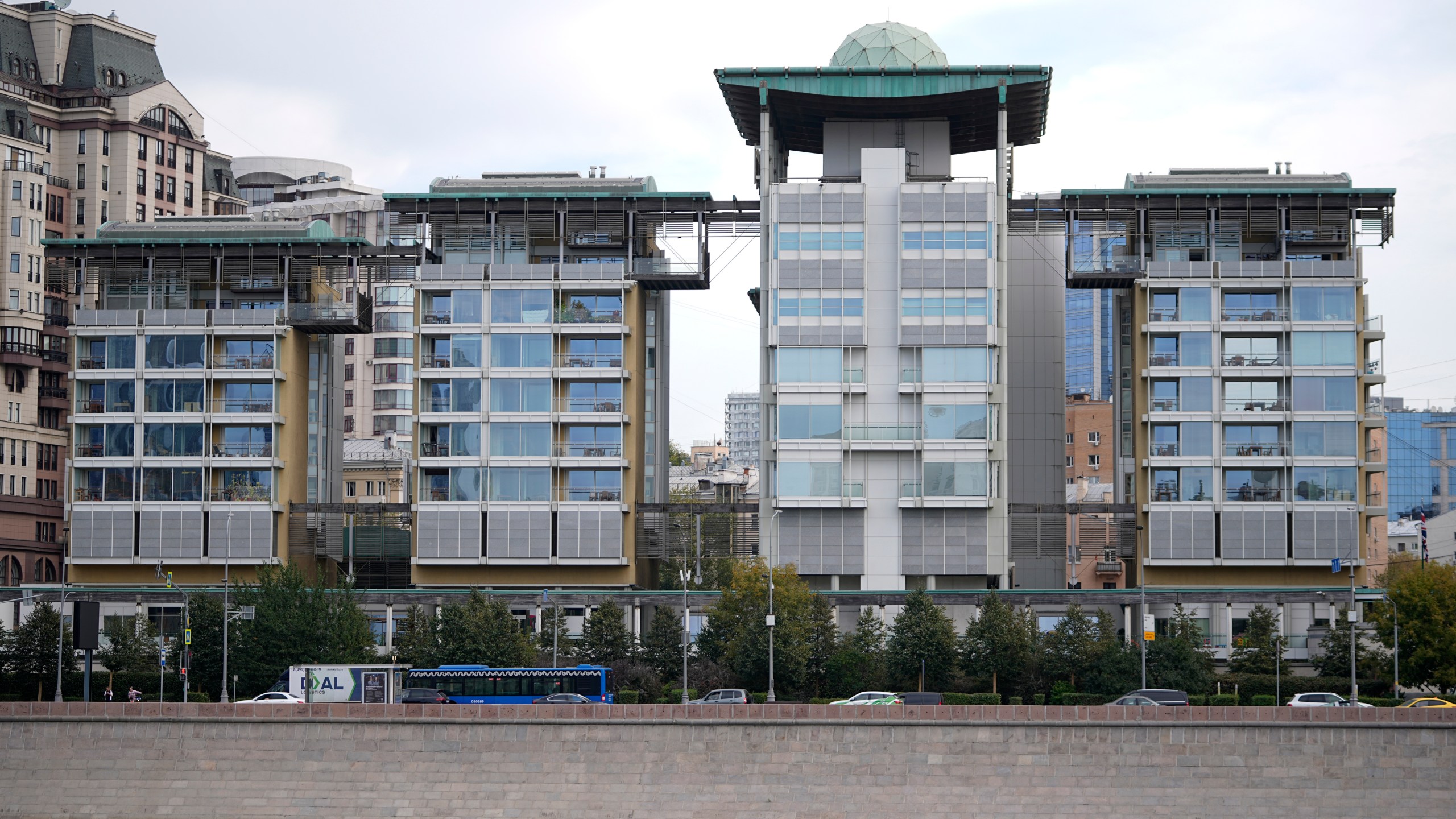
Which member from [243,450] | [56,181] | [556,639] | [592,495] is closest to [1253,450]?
[592,495]

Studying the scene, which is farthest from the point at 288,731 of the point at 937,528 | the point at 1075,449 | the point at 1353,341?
the point at 1075,449

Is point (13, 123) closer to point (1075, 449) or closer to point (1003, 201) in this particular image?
point (1003, 201)

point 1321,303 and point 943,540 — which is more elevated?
point 1321,303

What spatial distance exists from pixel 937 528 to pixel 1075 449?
8043 cm

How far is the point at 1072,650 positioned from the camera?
97812 millimetres

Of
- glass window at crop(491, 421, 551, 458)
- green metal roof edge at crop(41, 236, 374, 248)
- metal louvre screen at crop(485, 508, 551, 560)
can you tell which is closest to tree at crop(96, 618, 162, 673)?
metal louvre screen at crop(485, 508, 551, 560)

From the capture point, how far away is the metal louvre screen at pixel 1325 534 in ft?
364

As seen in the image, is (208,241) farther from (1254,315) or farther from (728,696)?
(1254,315)

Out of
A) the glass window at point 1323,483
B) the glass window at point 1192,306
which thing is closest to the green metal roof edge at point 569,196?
the glass window at point 1192,306

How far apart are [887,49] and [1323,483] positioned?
40.6 m

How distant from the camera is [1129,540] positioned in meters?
116

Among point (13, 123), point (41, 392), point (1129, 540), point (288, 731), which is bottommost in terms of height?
point (288, 731)

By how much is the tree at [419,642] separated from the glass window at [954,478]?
32395 millimetres

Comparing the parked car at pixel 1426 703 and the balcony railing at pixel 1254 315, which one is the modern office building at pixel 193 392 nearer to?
the balcony railing at pixel 1254 315
